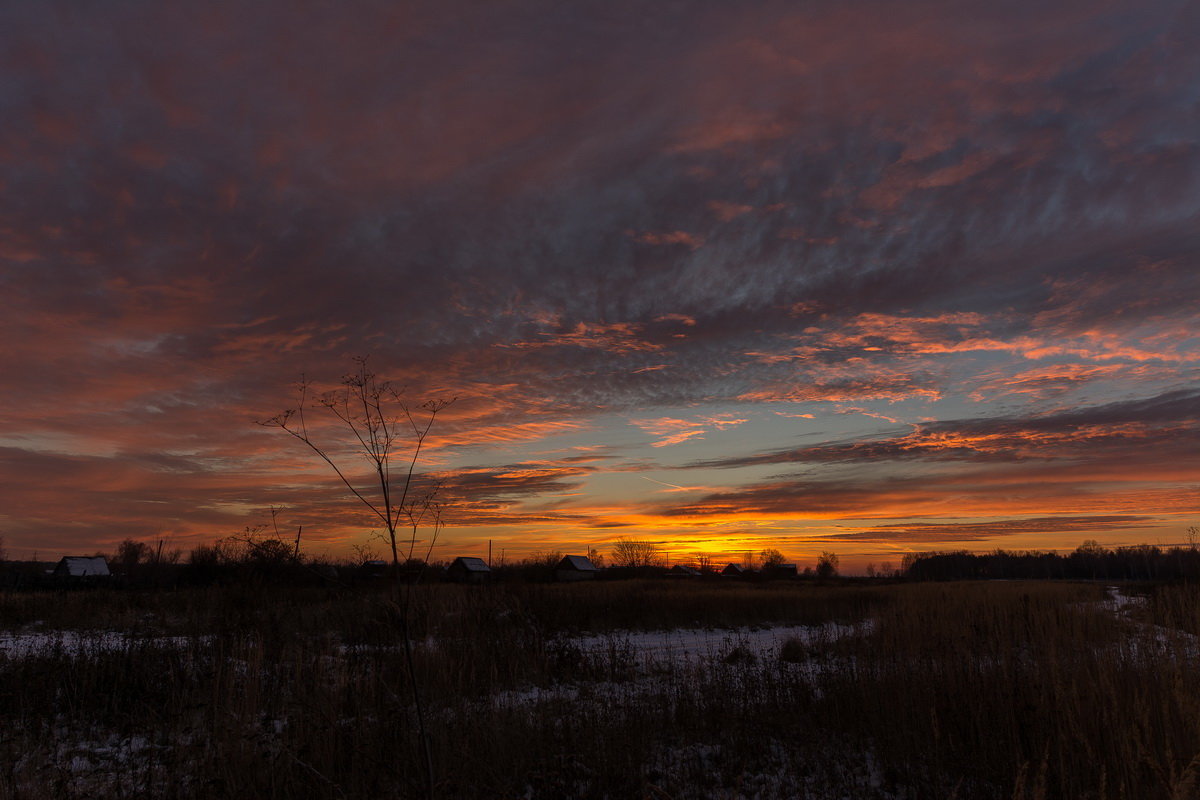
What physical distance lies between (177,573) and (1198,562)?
2597 inches

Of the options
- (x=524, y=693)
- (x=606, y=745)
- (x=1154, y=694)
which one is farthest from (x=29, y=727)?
(x=1154, y=694)

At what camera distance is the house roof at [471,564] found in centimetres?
5941

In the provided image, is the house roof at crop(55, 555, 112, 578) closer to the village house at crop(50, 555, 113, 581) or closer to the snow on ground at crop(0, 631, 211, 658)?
the village house at crop(50, 555, 113, 581)

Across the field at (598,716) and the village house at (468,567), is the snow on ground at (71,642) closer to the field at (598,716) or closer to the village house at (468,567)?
the field at (598,716)

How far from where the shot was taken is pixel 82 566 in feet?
131

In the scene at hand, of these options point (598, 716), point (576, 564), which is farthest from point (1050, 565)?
point (598, 716)

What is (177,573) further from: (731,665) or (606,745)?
(606,745)

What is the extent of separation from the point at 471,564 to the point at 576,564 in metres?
11.4

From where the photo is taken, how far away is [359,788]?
5.64 m

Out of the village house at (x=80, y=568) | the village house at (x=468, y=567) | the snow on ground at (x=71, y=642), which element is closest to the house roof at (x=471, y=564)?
the village house at (x=468, y=567)

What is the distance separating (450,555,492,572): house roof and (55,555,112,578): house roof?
87.8ft

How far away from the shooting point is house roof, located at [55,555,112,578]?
127ft

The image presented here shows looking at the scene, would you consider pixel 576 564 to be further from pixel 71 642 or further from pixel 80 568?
pixel 71 642

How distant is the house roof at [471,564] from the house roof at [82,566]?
26.8 meters
